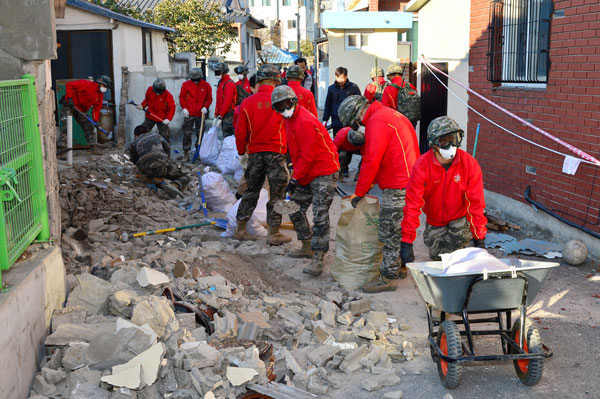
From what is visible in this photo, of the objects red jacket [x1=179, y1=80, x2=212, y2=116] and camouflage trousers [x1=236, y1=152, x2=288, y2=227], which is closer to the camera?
camouflage trousers [x1=236, y1=152, x2=288, y2=227]

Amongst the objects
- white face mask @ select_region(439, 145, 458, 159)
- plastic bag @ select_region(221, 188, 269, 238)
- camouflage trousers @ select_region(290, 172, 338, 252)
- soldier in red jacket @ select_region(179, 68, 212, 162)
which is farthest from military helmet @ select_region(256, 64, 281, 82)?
soldier in red jacket @ select_region(179, 68, 212, 162)

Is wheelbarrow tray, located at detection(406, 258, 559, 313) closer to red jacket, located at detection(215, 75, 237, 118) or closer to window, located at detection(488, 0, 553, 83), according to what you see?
window, located at detection(488, 0, 553, 83)

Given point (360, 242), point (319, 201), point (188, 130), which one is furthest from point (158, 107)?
point (360, 242)

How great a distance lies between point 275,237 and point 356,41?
1542 cm

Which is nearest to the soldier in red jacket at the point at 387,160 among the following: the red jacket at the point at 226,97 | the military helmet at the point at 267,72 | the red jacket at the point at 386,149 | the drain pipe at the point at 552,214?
the red jacket at the point at 386,149

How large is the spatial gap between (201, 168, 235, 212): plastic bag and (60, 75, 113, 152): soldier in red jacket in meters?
5.51

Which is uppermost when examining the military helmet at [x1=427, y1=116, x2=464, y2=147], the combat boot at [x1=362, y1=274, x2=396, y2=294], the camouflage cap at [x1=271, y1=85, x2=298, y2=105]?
the camouflage cap at [x1=271, y1=85, x2=298, y2=105]

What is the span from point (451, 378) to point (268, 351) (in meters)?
1.28

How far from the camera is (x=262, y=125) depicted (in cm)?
869

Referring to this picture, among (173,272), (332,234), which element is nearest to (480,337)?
(173,272)

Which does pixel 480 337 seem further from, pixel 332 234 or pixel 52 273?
pixel 332 234

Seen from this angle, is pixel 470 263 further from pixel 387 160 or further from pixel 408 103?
pixel 408 103

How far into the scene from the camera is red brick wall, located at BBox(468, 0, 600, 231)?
24.2 ft

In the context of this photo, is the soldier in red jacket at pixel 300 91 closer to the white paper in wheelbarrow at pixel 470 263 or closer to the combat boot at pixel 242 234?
the combat boot at pixel 242 234
